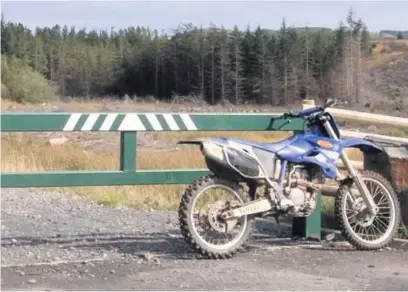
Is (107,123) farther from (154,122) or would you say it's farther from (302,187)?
(302,187)

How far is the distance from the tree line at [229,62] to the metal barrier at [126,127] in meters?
31.9

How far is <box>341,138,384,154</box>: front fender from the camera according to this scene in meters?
8.62

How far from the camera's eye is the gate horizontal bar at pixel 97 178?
320 inches

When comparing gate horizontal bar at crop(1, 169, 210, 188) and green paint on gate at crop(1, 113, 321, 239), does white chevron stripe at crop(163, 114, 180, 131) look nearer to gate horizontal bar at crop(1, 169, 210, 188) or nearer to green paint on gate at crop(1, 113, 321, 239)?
green paint on gate at crop(1, 113, 321, 239)

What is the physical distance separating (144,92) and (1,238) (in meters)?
48.5

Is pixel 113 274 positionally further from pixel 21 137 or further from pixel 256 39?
pixel 256 39

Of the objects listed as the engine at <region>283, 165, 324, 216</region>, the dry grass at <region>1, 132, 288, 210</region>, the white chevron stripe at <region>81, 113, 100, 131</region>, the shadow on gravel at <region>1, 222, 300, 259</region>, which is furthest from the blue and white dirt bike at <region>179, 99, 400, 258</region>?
the dry grass at <region>1, 132, 288, 210</region>

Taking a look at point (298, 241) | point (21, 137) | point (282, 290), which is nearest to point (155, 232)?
point (298, 241)

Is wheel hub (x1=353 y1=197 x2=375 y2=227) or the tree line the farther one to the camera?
the tree line

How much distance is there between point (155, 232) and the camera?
938cm

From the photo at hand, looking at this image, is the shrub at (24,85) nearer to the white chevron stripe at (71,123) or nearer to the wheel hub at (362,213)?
the white chevron stripe at (71,123)

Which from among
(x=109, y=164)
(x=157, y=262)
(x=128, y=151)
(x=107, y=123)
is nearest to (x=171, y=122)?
(x=128, y=151)

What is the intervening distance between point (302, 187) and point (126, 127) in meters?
1.61

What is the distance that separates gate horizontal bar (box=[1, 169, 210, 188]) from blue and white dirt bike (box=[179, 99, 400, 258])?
0.58 meters
